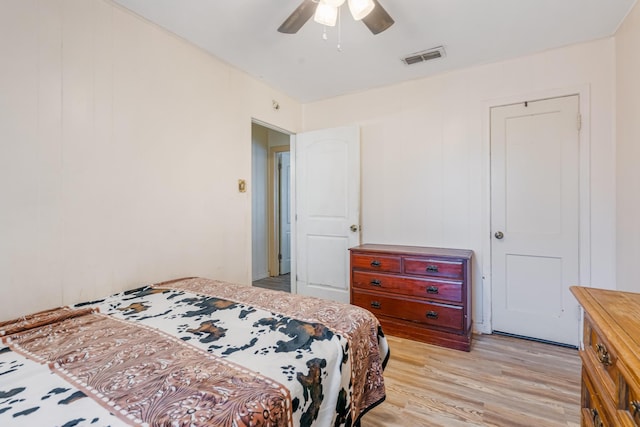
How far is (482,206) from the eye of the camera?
2.80 meters

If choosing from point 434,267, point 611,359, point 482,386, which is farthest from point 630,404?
point 434,267

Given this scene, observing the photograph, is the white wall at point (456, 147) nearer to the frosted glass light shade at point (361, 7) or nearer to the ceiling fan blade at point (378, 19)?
the ceiling fan blade at point (378, 19)

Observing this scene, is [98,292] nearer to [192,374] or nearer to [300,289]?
[192,374]

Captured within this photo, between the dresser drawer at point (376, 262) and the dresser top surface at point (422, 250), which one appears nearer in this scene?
the dresser top surface at point (422, 250)

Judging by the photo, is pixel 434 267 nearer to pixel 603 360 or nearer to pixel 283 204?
pixel 603 360

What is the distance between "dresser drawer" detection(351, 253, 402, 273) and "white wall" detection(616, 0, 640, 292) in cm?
159

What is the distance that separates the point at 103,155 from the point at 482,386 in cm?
289

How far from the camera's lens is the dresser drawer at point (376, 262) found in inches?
108

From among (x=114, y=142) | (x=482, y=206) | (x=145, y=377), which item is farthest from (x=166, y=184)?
(x=482, y=206)

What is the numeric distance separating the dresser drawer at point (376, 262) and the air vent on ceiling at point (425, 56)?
1.81m

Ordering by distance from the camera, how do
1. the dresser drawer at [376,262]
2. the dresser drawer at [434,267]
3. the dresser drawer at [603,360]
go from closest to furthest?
the dresser drawer at [603,360] → the dresser drawer at [434,267] → the dresser drawer at [376,262]

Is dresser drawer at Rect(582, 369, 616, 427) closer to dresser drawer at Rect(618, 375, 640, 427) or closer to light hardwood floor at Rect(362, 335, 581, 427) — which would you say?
dresser drawer at Rect(618, 375, 640, 427)

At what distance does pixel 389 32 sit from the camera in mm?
2258

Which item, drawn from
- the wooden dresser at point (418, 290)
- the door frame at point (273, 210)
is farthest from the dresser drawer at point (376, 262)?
the door frame at point (273, 210)
